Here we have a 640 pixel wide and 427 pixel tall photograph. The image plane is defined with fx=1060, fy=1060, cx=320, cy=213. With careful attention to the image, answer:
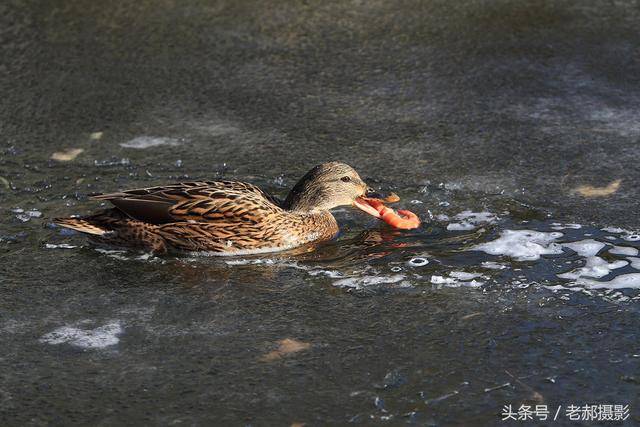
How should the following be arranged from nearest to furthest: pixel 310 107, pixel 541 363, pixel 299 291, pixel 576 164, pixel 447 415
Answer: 1. pixel 447 415
2. pixel 541 363
3. pixel 299 291
4. pixel 576 164
5. pixel 310 107

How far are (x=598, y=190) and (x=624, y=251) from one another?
39.7 inches

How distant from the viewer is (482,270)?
6047 mm

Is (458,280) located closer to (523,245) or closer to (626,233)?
(523,245)

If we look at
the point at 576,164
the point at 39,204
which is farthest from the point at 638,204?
the point at 39,204

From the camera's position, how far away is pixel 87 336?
17.6ft

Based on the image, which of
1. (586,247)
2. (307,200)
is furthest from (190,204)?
(586,247)

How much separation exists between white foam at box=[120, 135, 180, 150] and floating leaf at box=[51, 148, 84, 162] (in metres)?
0.34

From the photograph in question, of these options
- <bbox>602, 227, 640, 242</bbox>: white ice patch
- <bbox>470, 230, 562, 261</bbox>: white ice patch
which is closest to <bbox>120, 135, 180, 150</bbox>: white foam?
<bbox>470, 230, 562, 261</bbox>: white ice patch

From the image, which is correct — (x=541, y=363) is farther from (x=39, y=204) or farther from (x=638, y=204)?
(x=39, y=204)

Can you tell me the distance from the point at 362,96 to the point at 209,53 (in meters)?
1.54

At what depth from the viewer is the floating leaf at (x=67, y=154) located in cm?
790

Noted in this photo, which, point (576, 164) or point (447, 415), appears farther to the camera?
point (576, 164)

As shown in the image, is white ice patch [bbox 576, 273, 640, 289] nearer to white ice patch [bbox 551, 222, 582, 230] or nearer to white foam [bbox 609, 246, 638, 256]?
white foam [bbox 609, 246, 638, 256]

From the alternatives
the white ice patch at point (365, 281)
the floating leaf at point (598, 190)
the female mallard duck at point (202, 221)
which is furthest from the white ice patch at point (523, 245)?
the female mallard duck at point (202, 221)
